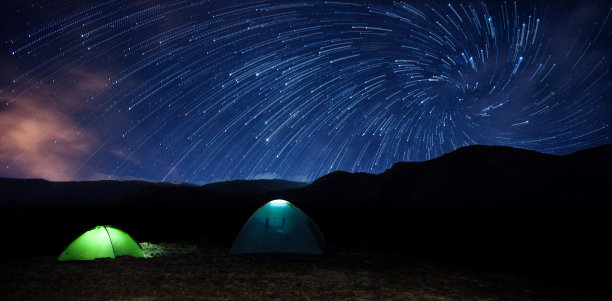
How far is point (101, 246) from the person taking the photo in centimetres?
1123

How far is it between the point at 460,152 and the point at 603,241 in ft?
99.1

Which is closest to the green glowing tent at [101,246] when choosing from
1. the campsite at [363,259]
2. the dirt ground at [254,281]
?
the campsite at [363,259]

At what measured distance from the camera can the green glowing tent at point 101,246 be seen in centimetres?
1084

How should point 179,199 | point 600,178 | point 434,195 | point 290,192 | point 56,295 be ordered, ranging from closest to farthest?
point 56,295
point 600,178
point 434,195
point 290,192
point 179,199

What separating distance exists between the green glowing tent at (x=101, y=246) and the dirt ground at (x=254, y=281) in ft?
1.44

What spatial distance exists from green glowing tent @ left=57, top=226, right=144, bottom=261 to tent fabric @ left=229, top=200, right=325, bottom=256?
3.84m

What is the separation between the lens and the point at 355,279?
9180 mm

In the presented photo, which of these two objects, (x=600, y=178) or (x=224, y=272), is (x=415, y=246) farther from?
(x=600, y=178)

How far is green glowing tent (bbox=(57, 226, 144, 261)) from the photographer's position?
10.8 meters

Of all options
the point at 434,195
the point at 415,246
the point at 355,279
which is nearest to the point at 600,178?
the point at 434,195

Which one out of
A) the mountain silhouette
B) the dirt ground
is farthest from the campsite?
the mountain silhouette

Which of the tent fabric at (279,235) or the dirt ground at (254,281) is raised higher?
the tent fabric at (279,235)

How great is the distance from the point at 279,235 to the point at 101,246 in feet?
20.5

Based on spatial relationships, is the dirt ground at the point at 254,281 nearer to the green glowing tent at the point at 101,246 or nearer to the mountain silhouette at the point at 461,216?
the green glowing tent at the point at 101,246
